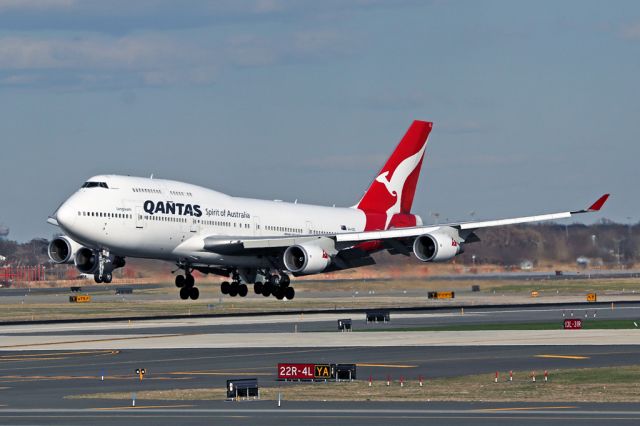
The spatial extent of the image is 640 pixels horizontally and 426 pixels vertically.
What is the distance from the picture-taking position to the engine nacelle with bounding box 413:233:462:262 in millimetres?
90625

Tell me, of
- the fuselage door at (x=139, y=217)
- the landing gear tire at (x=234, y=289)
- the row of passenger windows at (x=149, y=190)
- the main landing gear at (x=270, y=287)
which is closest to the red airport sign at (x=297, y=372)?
the fuselage door at (x=139, y=217)

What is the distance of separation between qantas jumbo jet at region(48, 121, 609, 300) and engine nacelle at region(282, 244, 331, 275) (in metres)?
0.07

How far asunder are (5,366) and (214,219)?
31176 mm

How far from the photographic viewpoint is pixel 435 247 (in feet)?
298

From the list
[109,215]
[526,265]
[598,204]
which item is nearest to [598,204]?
[598,204]

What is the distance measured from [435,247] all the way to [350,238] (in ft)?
19.2

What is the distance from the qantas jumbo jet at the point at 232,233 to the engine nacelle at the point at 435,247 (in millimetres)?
69

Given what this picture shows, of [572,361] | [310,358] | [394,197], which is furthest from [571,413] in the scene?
[394,197]

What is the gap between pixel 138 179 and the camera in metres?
82.9

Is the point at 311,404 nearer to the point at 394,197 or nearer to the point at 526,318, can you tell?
the point at 526,318

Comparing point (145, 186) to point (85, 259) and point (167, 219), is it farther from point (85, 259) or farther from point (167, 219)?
point (85, 259)

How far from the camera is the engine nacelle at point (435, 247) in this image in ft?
297

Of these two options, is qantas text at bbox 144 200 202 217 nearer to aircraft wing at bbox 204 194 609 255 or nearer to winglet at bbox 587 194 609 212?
aircraft wing at bbox 204 194 609 255

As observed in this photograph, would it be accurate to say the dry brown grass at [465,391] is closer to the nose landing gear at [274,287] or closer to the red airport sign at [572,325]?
the red airport sign at [572,325]
